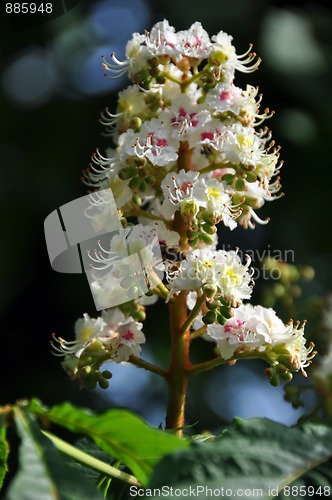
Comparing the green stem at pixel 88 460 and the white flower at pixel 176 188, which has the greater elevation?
the white flower at pixel 176 188

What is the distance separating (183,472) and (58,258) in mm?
885

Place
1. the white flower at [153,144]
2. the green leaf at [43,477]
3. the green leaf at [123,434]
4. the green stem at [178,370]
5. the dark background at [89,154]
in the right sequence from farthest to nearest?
1. the dark background at [89,154]
2. the white flower at [153,144]
3. the green stem at [178,370]
4. the green leaf at [123,434]
5. the green leaf at [43,477]

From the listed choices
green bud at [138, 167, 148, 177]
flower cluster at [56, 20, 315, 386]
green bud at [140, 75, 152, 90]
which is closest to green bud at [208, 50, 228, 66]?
flower cluster at [56, 20, 315, 386]

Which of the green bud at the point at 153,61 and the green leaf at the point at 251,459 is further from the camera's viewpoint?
the green bud at the point at 153,61

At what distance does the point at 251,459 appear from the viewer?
37.1 inches

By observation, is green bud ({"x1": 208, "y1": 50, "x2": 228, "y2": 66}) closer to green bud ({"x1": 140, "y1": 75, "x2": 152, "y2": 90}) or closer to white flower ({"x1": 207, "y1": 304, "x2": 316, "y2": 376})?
green bud ({"x1": 140, "y1": 75, "x2": 152, "y2": 90})

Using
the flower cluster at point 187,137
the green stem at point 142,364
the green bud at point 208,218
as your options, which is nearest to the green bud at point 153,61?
the flower cluster at point 187,137

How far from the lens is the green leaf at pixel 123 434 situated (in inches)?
39.9

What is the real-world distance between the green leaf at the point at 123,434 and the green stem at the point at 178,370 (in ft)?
1.04

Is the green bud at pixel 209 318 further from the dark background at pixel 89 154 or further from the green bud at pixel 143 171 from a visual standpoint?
the dark background at pixel 89 154

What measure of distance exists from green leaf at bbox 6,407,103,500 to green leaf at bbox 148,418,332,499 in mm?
89

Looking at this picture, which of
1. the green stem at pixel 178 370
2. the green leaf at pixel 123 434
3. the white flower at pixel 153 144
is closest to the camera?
the green leaf at pixel 123 434

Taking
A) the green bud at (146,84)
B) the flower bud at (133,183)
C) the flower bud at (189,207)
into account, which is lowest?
the flower bud at (189,207)

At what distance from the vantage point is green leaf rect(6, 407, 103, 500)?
88cm
